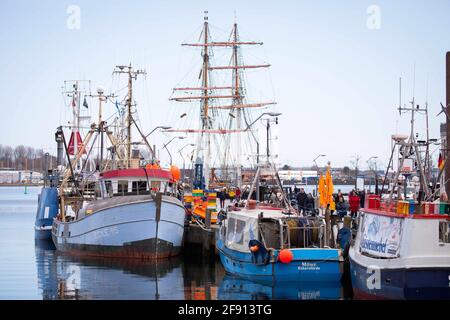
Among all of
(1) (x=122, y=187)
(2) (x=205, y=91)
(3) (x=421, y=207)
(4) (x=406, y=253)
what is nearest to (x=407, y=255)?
(4) (x=406, y=253)

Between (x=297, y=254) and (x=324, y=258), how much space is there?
1004 mm

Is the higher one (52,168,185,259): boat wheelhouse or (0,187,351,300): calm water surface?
(52,168,185,259): boat wheelhouse

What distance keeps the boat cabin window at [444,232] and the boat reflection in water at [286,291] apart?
570 cm

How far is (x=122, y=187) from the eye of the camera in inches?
1738

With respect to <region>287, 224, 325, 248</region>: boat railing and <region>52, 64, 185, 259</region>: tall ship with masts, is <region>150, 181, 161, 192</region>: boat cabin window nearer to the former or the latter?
<region>52, 64, 185, 259</region>: tall ship with masts

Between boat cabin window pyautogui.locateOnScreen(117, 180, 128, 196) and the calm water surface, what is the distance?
3780 mm

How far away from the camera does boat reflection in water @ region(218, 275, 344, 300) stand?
2961 centimetres

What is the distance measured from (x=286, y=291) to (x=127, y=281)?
310 inches

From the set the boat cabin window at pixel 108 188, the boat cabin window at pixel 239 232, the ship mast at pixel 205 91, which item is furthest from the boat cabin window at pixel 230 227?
the ship mast at pixel 205 91

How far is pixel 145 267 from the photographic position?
3991 cm

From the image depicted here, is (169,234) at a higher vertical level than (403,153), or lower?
lower

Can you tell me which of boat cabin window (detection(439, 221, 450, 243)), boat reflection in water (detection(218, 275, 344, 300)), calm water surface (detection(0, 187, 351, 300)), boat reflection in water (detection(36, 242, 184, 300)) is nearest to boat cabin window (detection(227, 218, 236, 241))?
calm water surface (detection(0, 187, 351, 300))
